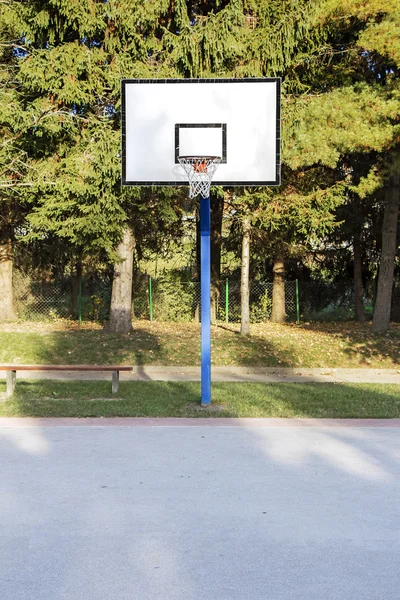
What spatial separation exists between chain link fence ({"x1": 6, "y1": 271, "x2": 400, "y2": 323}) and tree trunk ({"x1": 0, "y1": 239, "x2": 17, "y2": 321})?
1.10 meters

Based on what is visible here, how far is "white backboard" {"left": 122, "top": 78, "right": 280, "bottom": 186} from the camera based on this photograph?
40.8ft

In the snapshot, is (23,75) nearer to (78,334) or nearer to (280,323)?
(78,334)

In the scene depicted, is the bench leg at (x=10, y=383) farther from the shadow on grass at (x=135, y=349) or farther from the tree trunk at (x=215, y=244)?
the tree trunk at (x=215, y=244)

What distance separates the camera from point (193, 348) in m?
19.6

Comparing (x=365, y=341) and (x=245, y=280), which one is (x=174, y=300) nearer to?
(x=245, y=280)

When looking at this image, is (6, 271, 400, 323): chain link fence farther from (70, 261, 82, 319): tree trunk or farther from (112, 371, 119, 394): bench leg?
(112, 371, 119, 394): bench leg

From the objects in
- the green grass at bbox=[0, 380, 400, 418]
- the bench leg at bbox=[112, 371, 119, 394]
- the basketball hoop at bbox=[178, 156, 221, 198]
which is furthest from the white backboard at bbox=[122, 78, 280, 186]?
the green grass at bbox=[0, 380, 400, 418]

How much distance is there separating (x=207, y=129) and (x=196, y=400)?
14.1 ft

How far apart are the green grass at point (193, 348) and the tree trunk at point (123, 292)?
0.35m

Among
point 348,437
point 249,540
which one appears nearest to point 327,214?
point 348,437

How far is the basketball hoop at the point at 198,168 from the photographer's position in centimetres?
1216

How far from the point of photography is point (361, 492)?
710 centimetres

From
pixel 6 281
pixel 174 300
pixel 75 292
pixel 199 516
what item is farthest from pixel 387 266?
pixel 199 516

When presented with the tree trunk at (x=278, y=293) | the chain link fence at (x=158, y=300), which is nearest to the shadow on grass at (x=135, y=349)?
the chain link fence at (x=158, y=300)
